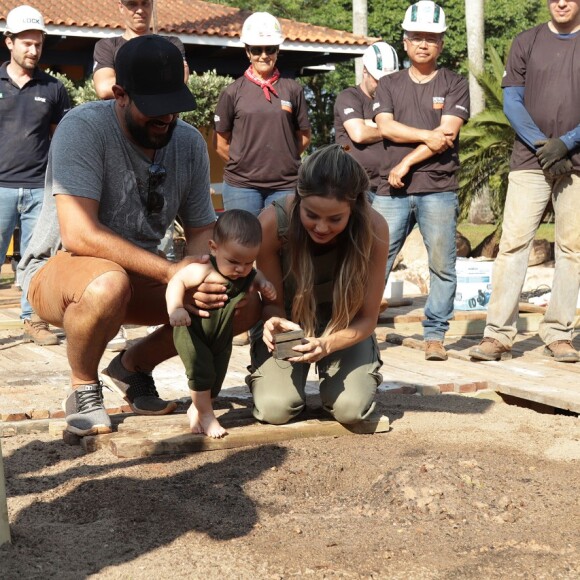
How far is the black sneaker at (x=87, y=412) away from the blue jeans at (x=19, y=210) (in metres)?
3.12

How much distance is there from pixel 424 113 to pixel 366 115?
1029mm

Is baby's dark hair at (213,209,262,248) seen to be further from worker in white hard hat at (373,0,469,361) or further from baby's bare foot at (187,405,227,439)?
worker in white hard hat at (373,0,469,361)

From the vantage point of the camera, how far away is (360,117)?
7703 mm

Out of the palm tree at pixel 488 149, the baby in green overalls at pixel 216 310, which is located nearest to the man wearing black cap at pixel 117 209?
the baby in green overalls at pixel 216 310

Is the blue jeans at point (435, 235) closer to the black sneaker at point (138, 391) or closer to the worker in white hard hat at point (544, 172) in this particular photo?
the worker in white hard hat at point (544, 172)

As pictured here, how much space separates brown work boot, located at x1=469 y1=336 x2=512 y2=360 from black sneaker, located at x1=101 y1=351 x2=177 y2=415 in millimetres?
2414

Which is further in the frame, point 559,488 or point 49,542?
point 559,488

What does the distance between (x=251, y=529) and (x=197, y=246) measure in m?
1.83

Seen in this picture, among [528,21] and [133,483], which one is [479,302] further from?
[528,21]

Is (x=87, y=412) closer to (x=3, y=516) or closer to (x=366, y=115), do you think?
(x=3, y=516)

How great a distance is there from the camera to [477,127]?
555 inches

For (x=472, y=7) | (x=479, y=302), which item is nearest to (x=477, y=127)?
(x=479, y=302)

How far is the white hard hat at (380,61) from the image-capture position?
779cm

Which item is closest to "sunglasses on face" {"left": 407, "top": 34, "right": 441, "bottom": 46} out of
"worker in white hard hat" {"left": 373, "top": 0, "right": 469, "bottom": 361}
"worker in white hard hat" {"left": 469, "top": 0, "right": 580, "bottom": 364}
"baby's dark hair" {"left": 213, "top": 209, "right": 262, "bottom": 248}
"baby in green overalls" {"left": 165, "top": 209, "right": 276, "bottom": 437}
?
"worker in white hard hat" {"left": 373, "top": 0, "right": 469, "bottom": 361}
